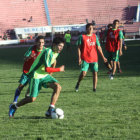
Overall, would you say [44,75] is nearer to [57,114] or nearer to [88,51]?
[57,114]

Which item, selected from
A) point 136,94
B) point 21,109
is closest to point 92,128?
point 21,109

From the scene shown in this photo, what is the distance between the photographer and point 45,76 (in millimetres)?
5918

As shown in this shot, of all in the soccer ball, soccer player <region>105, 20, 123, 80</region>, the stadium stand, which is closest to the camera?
the soccer ball

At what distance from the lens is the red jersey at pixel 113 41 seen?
11328 millimetres

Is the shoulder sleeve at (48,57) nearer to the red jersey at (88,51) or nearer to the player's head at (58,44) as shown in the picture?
the player's head at (58,44)

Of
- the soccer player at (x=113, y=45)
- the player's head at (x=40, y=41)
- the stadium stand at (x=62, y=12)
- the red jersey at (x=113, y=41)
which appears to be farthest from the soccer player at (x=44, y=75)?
the stadium stand at (x=62, y=12)

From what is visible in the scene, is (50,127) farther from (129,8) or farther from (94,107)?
(129,8)

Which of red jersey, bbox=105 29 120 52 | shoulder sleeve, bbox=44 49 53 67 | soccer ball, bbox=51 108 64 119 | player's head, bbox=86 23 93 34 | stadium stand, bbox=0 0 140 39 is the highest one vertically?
player's head, bbox=86 23 93 34

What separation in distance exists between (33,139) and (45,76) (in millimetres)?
1534

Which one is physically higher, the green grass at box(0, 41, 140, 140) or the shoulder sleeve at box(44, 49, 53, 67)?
the shoulder sleeve at box(44, 49, 53, 67)

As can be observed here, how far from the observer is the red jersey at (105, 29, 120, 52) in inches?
446

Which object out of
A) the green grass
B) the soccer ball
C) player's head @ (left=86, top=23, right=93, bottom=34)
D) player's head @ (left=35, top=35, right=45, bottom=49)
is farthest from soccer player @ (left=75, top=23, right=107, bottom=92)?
the soccer ball

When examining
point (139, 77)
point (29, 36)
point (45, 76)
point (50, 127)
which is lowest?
point (29, 36)

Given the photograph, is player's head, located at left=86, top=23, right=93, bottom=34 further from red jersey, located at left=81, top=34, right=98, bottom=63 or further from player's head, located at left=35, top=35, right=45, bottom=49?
player's head, located at left=35, top=35, right=45, bottom=49
